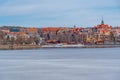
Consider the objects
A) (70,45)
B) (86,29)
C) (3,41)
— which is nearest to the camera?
(3,41)

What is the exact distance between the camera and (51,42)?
86.1 m

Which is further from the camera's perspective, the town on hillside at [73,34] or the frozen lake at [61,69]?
the town on hillside at [73,34]

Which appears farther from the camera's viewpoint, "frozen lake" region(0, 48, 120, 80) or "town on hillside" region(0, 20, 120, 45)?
"town on hillside" region(0, 20, 120, 45)

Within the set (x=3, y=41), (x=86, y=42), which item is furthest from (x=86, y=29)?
(x=3, y=41)

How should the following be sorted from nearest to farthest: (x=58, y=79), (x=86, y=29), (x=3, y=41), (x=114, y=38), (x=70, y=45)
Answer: (x=58, y=79) < (x=3, y=41) < (x=70, y=45) < (x=114, y=38) < (x=86, y=29)

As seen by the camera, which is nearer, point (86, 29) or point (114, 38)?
point (114, 38)

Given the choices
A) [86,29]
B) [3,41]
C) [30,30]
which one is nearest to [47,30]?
[30,30]

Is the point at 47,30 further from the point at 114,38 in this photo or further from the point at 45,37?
the point at 114,38

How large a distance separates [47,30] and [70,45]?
15624 mm

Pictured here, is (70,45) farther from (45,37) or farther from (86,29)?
(86,29)

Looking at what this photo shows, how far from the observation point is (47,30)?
3851 inches

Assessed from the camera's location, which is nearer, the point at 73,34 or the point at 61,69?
the point at 61,69

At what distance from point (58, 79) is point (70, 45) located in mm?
72584

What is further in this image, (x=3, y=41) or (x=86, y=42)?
(x=86, y=42)
